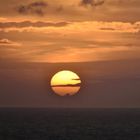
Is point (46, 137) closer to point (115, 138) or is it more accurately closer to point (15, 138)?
point (15, 138)

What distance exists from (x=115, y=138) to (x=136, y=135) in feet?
28.3

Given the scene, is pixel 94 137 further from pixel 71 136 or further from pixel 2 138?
pixel 2 138

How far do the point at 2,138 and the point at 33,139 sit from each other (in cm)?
589

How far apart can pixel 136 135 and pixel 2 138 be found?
86.0 ft

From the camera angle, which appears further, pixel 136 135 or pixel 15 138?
pixel 136 135

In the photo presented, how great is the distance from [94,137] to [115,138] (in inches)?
158

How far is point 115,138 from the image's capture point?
100m

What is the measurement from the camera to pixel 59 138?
327 ft

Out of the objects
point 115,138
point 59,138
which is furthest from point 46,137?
point 115,138

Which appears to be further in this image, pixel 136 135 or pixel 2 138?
pixel 136 135

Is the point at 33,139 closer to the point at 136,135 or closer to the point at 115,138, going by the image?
the point at 115,138

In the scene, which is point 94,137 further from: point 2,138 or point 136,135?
point 2,138

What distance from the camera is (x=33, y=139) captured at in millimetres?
96062

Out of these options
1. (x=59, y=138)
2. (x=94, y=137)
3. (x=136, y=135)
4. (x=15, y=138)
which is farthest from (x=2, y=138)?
(x=136, y=135)
